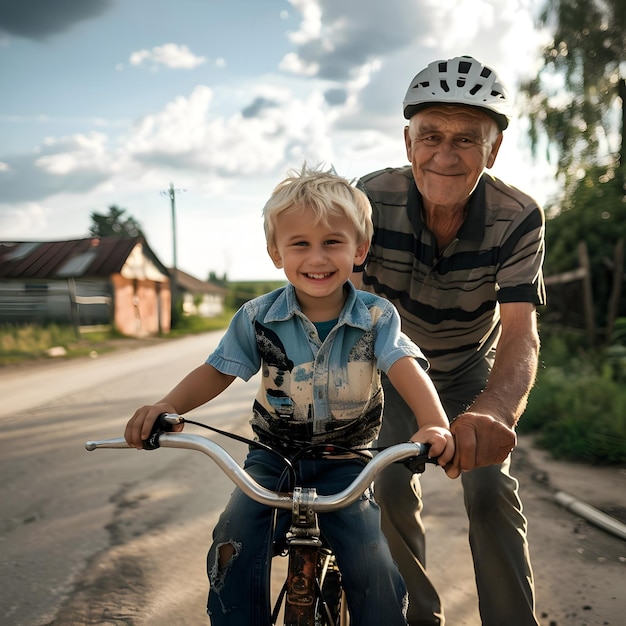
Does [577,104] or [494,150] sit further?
[577,104]

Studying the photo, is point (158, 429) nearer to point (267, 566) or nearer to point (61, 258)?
point (267, 566)

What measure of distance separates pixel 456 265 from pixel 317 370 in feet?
3.50

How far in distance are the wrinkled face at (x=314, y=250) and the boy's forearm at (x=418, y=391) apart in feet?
1.05

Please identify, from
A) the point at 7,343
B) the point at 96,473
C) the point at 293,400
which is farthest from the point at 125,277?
the point at 293,400

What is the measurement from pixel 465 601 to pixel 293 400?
1.75 meters

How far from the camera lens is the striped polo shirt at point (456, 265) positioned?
2717mm

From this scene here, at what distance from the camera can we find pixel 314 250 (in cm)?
208

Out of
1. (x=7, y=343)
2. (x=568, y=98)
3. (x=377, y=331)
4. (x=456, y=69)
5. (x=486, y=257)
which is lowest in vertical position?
(x=7, y=343)

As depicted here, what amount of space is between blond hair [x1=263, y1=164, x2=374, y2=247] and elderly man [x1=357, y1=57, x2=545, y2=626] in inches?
28.3

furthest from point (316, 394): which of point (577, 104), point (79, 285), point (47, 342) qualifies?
point (79, 285)

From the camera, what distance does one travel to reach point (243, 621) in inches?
71.6

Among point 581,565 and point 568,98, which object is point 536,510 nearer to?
point 581,565

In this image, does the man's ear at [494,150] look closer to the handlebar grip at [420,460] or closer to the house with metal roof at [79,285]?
the handlebar grip at [420,460]

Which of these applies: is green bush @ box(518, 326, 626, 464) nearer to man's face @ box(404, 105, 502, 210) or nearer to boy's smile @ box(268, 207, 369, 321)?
man's face @ box(404, 105, 502, 210)
